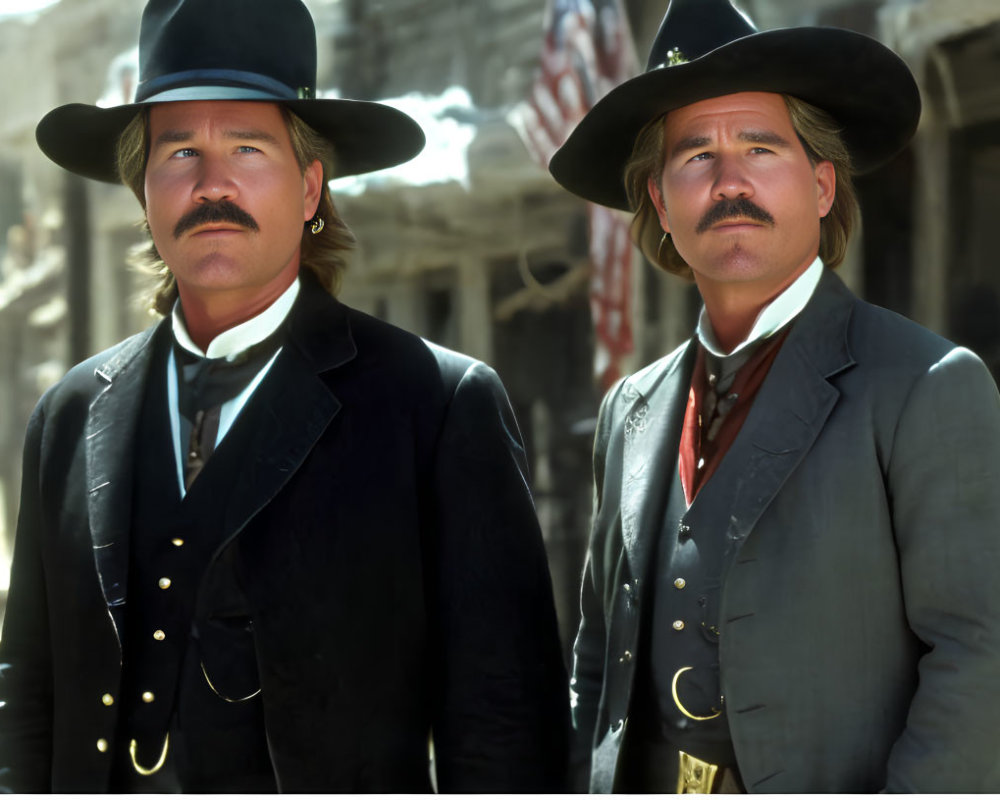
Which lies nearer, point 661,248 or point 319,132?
point 319,132

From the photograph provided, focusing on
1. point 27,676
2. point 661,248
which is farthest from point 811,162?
point 27,676

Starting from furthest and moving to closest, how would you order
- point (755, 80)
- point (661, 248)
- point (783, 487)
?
point (661, 248), point (755, 80), point (783, 487)

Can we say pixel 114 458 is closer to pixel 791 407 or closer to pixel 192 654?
pixel 192 654

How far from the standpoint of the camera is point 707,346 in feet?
8.25

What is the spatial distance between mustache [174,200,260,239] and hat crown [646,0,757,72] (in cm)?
97

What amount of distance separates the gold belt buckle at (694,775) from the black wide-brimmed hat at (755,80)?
140 centimetres

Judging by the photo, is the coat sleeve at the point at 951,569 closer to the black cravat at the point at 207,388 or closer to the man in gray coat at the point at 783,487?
the man in gray coat at the point at 783,487

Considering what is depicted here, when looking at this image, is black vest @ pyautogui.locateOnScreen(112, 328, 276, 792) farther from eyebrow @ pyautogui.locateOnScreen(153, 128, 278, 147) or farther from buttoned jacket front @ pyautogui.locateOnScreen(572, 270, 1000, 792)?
buttoned jacket front @ pyautogui.locateOnScreen(572, 270, 1000, 792)

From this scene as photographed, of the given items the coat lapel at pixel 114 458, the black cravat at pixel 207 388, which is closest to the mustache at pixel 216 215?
the black cravat at pixel 207 388

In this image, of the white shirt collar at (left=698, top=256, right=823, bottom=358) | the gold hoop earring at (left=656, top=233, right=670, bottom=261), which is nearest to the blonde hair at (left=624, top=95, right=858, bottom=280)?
the gold hoop earring at (left=656, top=233, right=670, bottom=261)

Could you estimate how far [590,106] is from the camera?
5074 millimetres

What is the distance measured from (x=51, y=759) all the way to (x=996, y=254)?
11.6ft

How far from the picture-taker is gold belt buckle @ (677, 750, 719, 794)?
224cm

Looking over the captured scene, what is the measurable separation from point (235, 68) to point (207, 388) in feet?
2.34
